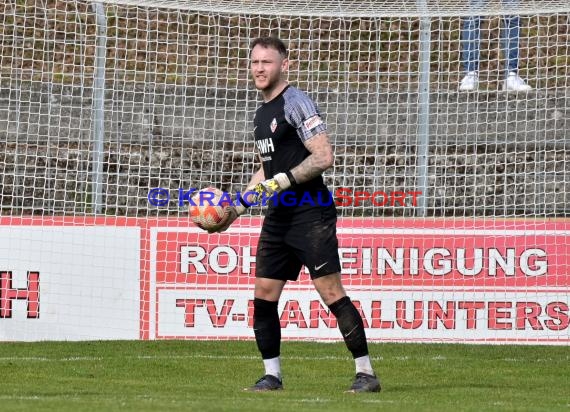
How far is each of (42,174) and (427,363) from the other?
5.87 meters

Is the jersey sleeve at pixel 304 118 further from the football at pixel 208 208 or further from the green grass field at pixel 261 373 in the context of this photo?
the green grass field at pixel 261 373

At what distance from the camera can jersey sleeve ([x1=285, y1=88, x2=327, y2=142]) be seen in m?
8.42

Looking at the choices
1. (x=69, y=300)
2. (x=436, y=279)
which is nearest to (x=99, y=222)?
(x=69, y=300)

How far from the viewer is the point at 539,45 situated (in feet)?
48.7

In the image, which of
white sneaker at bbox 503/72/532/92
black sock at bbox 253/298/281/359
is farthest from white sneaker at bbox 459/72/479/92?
black sock at bbox 253/298/281/359

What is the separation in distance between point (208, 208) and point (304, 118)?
2.88 ft

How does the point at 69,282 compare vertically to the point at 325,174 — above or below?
below

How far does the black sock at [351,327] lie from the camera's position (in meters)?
8.48

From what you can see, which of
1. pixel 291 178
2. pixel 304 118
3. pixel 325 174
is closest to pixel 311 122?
pixel 304 118

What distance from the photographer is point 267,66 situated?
8500mm

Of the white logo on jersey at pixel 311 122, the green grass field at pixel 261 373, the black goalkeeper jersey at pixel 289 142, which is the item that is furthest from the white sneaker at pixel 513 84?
the white logo on jersey at pixel 311 122

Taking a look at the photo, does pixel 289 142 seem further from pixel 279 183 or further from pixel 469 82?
pixel 469 82

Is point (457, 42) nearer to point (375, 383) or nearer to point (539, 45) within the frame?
point (539, 45)

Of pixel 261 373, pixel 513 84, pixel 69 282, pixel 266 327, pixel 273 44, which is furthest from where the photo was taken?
pixel 513 84
